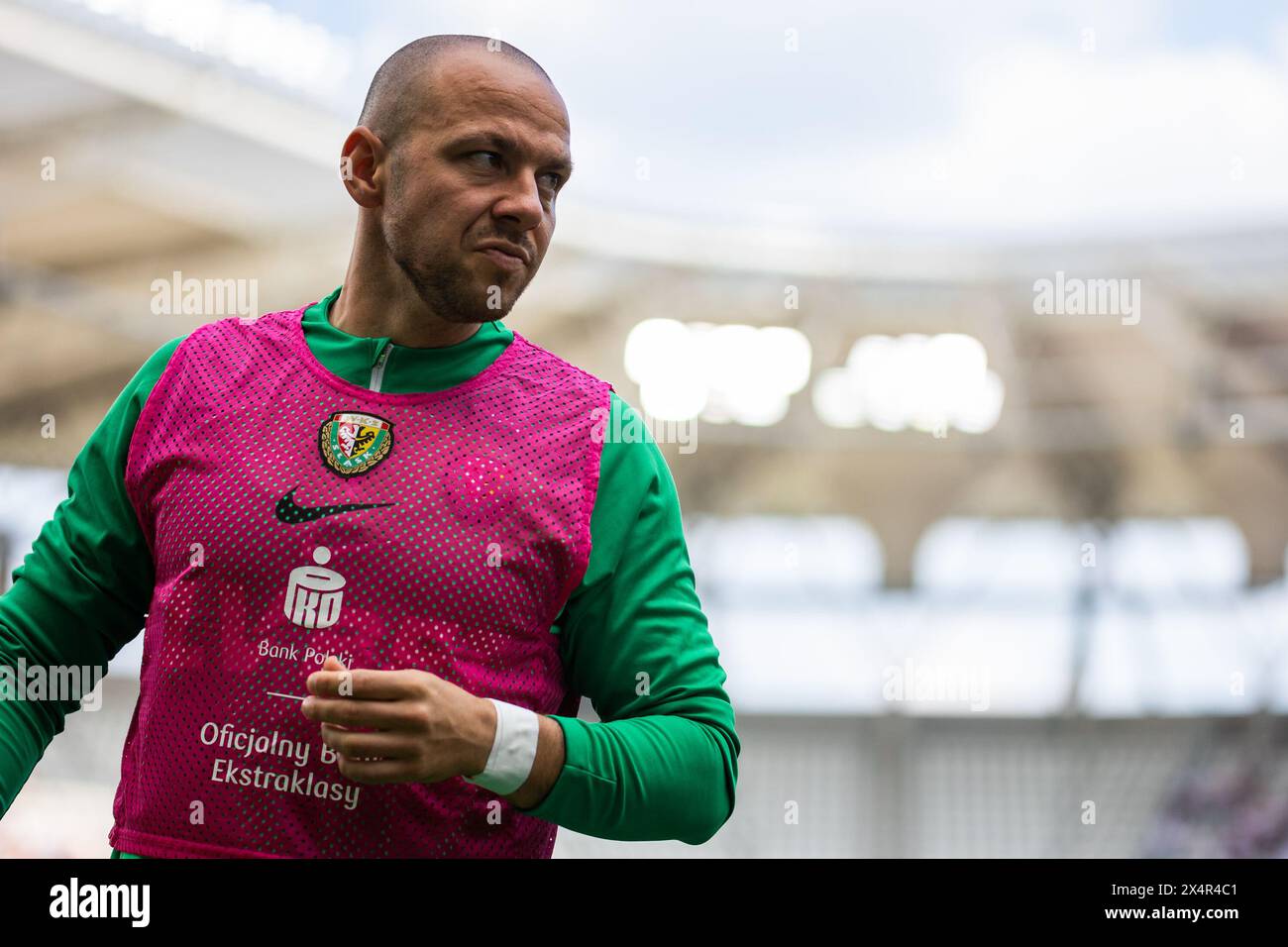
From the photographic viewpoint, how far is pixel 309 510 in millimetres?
1373

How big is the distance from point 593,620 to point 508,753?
A: 226 mm

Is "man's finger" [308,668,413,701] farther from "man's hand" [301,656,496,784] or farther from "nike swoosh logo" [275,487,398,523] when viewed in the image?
"nike swoosh logo" [275,487,398,523]

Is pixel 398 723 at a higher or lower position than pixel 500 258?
lower

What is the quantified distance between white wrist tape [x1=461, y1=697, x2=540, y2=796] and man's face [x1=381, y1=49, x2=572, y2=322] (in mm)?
468

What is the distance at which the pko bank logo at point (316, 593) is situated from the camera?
1.34 m

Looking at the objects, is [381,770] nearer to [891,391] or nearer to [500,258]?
[500,258]

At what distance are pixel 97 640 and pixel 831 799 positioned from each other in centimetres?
1730

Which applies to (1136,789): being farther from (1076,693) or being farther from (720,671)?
(720,671)

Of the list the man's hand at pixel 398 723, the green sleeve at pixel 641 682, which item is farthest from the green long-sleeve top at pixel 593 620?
the man's hand at pixel 398 723

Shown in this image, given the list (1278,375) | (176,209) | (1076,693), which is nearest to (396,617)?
(176,209)

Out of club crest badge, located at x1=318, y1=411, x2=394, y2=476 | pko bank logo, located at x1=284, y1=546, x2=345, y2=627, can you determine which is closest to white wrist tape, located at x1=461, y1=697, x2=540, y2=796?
pko bank logo, located at x1=284, y1=546, x2=345, y2=627

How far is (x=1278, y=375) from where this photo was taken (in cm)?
1653

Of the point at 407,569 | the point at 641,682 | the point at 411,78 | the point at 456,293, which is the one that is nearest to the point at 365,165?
the point at 411,78
